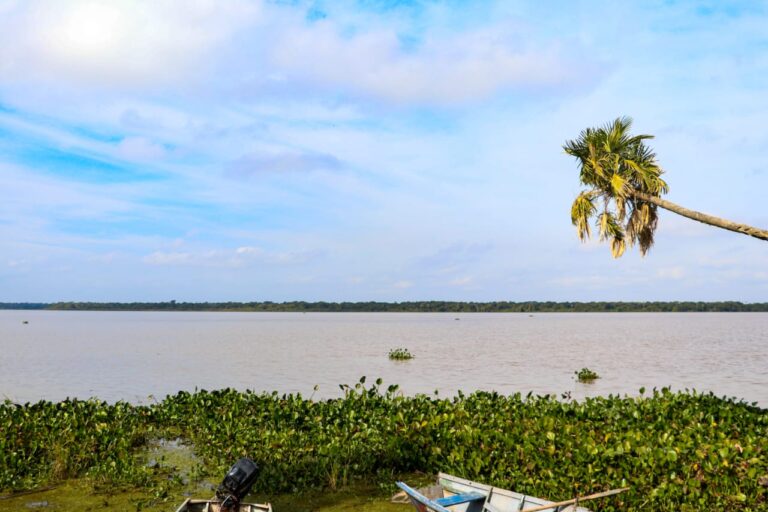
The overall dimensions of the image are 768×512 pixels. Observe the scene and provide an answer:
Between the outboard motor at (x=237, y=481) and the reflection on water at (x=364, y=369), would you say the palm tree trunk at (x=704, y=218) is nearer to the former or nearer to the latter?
the outboard motor at (x=237, y=481)

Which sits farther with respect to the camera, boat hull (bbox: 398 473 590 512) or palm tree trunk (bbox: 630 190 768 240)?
palm tree trunk (bbox: 630 190 768 240)

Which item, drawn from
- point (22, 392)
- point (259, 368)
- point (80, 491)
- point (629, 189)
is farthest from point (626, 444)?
point (259, 368)

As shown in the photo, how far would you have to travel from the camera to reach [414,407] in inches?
644

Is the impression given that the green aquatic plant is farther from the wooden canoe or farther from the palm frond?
the wooden canoe

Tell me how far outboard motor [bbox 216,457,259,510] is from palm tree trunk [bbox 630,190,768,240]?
10276 mm

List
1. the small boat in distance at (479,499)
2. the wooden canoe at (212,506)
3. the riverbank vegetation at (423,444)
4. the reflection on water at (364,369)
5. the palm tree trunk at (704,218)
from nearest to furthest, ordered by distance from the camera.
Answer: the small boat in distance at (479,499) → the wooden canoe at (212,506) → the riverbank vegetation at (423,444) → the palm tree trunk at (704,218) → the reflection on water at (364,369)

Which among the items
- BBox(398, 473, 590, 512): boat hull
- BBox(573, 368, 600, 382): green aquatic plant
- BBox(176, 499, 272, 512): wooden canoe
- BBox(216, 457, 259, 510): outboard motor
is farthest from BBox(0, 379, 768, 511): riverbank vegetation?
BBox(573, 368, 600, 382): green aquatic plant

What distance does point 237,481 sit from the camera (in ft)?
31.5

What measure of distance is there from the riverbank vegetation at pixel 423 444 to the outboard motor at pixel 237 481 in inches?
95.6

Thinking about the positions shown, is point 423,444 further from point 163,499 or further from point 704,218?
point 704,218

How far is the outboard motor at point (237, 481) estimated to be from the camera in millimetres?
9586

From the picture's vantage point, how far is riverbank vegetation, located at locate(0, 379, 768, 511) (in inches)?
402

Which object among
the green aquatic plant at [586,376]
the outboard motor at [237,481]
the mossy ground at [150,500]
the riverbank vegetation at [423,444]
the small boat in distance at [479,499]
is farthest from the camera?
the green aquatic plant at [586,376]

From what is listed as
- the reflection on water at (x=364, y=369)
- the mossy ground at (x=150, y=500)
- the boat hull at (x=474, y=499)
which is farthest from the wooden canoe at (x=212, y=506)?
the reflection on water at (x=364, y=369)
